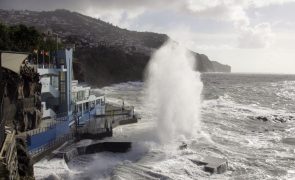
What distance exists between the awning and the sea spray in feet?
37.4

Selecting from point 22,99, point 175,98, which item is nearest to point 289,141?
point 175,98

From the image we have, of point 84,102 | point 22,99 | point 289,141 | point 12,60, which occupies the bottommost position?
point 289,141

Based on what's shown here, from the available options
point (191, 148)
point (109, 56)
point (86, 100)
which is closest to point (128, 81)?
point (109, 56)

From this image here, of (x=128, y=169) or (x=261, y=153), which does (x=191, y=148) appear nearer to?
(x=261, y=153)

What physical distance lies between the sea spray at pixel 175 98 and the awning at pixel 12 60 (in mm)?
11387

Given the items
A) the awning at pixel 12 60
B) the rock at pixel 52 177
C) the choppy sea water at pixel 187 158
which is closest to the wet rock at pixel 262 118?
the choppy sea water at pixel 187 158

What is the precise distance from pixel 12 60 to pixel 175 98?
1560cm

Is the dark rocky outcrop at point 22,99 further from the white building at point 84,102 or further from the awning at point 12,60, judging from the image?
the white building at point 84,102

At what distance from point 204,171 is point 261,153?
773 cm

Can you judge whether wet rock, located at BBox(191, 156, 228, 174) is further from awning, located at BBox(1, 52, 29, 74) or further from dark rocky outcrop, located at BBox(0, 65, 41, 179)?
awning, located at BBox(1, 52, 29, 74)

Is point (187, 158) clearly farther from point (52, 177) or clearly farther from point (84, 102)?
point (84, 102)

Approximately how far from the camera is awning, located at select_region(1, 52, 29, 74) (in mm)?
24641

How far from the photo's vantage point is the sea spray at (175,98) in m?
33.5

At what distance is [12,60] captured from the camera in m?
25.5
